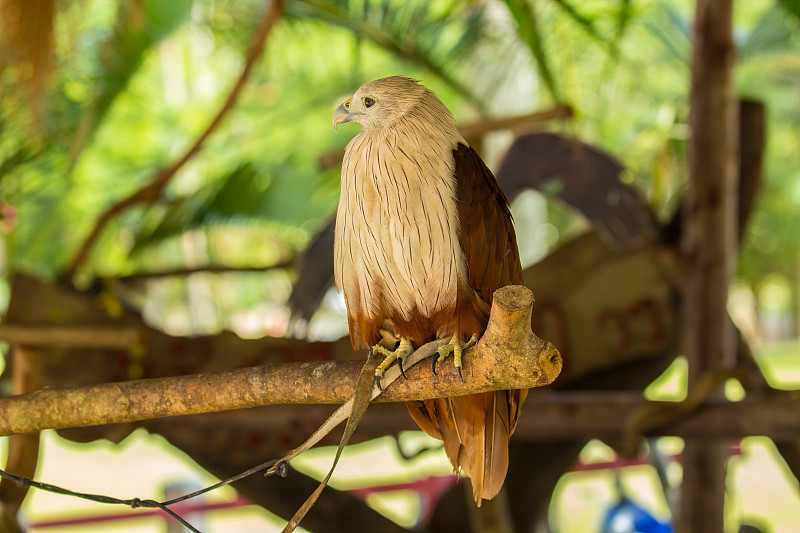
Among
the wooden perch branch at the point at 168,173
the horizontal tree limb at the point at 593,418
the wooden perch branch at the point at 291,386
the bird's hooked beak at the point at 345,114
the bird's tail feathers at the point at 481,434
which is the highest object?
the wooden perch branch at the point at 168,173

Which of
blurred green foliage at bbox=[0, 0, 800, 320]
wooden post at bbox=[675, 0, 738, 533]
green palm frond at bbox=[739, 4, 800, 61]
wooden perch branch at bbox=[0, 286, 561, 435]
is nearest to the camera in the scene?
wooden perch branch at bbox=[0, 286, 561, 435]

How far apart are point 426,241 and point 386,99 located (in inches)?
11.6

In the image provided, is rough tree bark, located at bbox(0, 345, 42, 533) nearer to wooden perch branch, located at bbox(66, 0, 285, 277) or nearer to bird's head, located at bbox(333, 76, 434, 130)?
wooden perch branch, located at bbox(66, 0, 285, 277)

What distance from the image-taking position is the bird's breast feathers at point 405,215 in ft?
4.22

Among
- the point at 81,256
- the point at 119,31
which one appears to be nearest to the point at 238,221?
the point at 81,256

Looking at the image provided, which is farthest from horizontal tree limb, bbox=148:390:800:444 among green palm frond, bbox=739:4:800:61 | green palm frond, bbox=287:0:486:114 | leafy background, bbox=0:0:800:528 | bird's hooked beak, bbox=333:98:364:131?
green palm frond, bbox=739:4:800:61

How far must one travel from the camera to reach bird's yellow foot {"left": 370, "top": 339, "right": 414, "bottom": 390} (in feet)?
4.32

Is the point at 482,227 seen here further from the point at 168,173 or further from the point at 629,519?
the point at 629,519

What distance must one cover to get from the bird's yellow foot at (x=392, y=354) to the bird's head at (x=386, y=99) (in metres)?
0.44

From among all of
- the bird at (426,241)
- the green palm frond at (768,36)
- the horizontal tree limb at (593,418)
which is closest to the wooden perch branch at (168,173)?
the horizontal tree limb at (593,418)

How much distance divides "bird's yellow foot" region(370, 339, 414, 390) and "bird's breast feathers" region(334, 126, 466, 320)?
0.08m

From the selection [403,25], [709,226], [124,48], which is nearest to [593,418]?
[709,226]

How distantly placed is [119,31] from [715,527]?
145 inches

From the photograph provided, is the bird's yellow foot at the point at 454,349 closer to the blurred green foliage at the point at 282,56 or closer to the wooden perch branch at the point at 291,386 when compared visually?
the wooden perch branch at the point at 291,386
